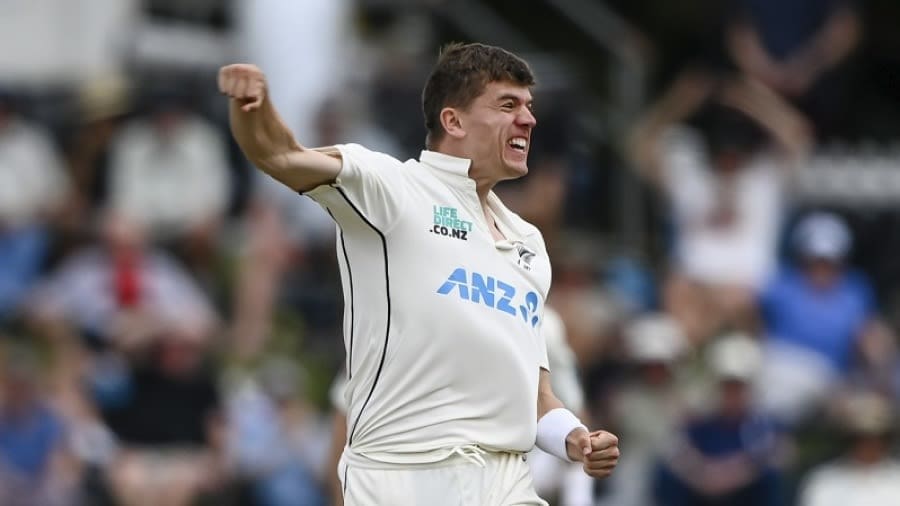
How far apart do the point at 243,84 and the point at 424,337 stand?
1.11 metres

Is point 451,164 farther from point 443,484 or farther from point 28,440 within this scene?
point 28,440

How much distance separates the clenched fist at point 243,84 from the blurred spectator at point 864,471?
7.69 m

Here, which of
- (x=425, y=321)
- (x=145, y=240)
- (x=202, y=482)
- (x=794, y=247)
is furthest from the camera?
(x=794, y=247)

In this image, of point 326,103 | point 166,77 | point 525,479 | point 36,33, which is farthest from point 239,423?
point 525,479

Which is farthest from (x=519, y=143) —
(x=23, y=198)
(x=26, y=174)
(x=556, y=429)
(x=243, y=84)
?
(x=26, y=174)

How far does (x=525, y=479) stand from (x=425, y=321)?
661 mm

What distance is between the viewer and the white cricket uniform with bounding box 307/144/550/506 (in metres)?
6.72

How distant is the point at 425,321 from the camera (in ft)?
22.1

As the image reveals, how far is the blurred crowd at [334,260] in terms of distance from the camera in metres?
13.1

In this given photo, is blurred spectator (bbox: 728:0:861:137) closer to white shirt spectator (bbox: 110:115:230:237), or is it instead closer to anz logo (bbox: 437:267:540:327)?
white shirt spectator (bbox: 110:115:230:237)

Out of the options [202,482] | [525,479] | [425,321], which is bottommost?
[202,482]

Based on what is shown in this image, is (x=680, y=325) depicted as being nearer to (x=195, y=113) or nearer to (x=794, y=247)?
(x=794, y=247)

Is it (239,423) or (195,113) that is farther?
(195,113)

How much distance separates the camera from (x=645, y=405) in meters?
13.8
